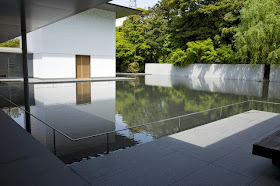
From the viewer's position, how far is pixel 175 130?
21.7 ft

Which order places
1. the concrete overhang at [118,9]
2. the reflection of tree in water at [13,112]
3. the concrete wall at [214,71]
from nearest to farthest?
1. the reflection of tree in water at [13,112]
2. the concrete overhang at [118,9]
3. the concrete wall at [214,71]

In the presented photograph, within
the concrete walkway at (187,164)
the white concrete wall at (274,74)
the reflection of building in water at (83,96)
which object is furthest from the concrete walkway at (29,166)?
the white concrete wall at (274,74)

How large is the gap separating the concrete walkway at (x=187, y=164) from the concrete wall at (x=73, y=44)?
20.4 meters

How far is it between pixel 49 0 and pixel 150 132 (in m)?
4.09

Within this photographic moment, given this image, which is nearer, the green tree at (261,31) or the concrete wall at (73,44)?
the green tree at (261,31)

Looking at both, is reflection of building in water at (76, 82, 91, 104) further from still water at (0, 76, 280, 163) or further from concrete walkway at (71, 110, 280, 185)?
concrete walkway at (71, 110, 280, 185)

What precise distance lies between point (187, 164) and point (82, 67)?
2282 centimetres

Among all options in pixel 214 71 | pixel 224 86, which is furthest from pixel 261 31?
pixel 214 71

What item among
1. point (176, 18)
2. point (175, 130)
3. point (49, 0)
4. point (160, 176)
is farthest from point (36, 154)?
point (176, 18)

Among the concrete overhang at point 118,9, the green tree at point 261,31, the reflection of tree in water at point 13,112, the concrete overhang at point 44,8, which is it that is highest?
the concrete overhang at point 118,9

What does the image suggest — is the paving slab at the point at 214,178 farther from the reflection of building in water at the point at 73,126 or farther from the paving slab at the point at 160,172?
the reflection of building in water at the point at 73,126

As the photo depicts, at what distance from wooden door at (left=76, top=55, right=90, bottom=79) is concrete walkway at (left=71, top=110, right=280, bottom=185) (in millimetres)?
21207

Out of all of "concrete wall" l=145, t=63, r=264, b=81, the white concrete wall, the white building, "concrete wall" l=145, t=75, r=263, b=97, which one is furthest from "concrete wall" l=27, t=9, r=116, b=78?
the white concrete wall

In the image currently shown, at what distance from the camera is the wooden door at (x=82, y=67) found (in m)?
24.8
